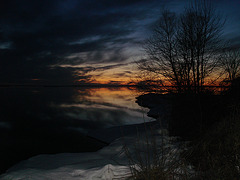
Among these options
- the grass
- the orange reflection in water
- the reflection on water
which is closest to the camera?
the grass

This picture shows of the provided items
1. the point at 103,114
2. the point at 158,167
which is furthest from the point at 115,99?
the point at 158,167

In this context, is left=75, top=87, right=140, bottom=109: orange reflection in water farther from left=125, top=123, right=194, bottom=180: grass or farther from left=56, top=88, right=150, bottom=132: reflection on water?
left=125, top=123, right=194, bottom=180: grass

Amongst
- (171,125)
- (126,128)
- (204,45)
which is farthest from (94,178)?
(204,45)

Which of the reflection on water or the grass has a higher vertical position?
the grass

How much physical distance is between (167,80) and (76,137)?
21.1ft

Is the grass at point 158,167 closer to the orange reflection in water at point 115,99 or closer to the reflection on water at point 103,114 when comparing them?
the reflection on water at point 103,114

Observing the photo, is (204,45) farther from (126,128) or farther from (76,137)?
(76,137)

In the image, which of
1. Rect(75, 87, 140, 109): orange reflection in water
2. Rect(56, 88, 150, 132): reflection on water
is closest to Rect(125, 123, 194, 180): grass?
Rect(56, 88, 150, 132): reflection on water

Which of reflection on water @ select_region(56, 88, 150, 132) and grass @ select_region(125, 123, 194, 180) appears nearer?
grass @ select_region(125, 123, 194, 180)

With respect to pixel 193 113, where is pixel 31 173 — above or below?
below

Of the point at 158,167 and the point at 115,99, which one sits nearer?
the point at 158,167

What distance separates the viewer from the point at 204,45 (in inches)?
324

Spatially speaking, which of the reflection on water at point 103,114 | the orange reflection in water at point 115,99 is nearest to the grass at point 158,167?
the reflection on water at point 103,114

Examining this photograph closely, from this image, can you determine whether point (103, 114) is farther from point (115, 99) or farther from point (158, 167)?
point (115, 99)
